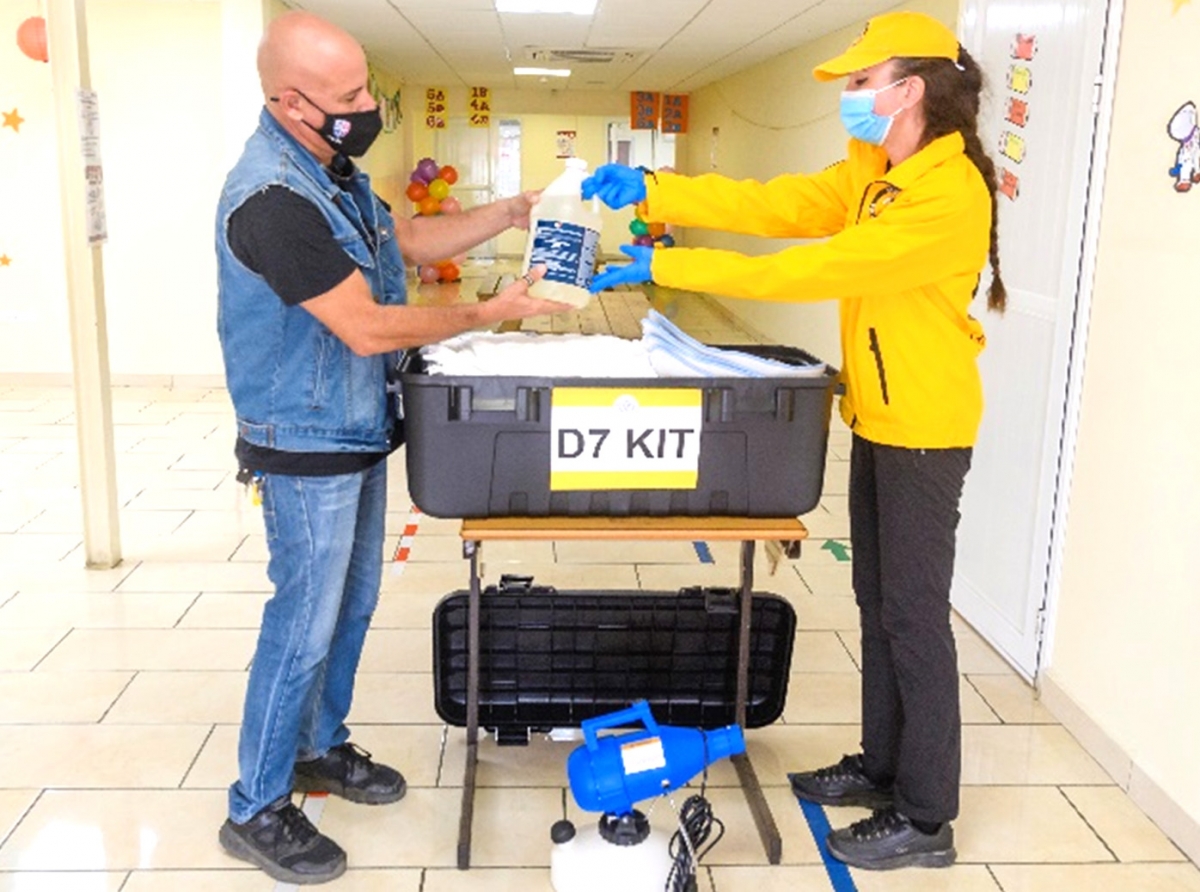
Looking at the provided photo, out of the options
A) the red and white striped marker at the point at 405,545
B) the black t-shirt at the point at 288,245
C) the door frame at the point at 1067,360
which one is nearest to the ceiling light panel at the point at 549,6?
the red and white striped marker at the point at 405,545

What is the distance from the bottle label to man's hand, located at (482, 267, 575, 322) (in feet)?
0.08

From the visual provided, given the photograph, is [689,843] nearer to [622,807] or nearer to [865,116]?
[622,807]

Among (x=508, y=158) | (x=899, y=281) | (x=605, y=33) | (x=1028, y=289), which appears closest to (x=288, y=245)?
(x=899, y=281)

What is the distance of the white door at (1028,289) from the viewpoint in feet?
9.70

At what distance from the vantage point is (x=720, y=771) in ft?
9.10

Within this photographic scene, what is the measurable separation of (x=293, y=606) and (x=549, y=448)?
61 cm

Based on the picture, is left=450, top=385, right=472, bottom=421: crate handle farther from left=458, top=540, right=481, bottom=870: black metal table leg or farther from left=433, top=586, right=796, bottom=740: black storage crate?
left=433, top=586, right=796, bottom=740: black storage crate

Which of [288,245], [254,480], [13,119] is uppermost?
[13,119]

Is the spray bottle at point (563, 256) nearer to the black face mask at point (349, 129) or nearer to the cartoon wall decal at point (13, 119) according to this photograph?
the black face mask at point (349, 129)

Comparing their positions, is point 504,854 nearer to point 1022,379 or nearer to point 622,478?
point 622,478

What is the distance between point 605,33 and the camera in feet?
28.5

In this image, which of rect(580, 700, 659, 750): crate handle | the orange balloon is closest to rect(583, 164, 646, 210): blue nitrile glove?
rect(580, 700, 659, 750): crate handle

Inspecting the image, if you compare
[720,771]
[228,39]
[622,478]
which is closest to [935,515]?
[622,478]

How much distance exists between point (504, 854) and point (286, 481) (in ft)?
2.96
